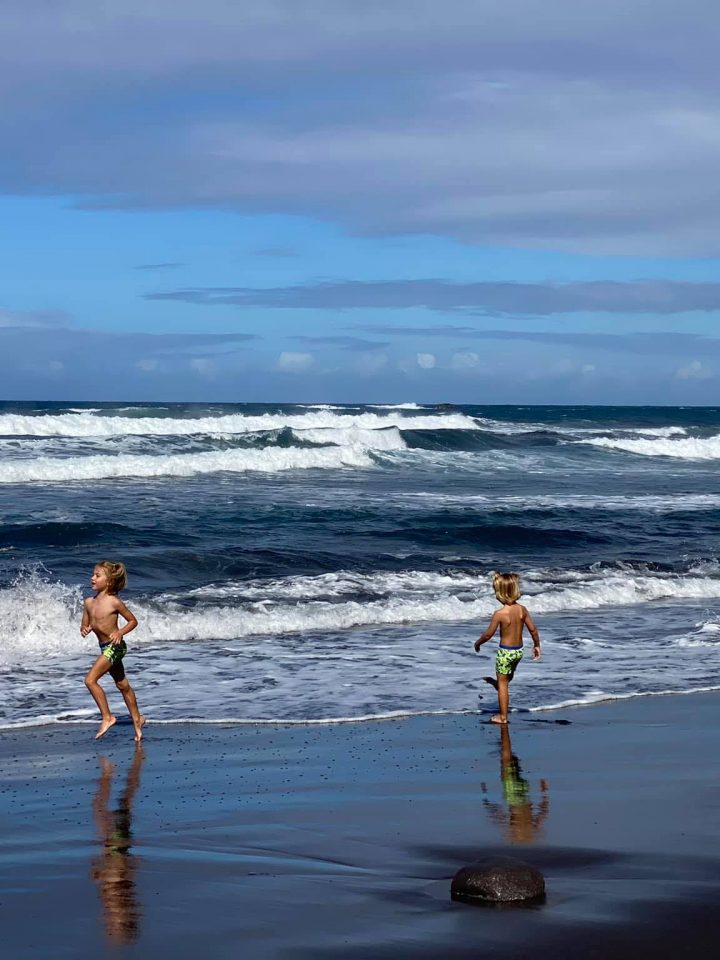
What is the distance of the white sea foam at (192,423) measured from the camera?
4769 centimetres

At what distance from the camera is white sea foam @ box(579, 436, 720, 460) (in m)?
50.0

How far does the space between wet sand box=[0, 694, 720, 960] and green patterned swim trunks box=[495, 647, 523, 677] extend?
0.42 m

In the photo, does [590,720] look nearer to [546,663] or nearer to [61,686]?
[546,663]

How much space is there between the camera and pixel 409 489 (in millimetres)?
30938

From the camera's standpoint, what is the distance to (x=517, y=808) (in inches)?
255

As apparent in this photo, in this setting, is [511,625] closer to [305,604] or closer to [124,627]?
[124,627]

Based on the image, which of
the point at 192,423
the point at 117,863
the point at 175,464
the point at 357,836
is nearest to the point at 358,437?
the point at 192,423

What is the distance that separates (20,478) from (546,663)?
866 inches

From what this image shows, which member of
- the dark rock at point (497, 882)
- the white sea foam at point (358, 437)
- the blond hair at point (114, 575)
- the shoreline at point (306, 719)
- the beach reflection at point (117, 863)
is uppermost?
the white sea foam at point (358, 437)

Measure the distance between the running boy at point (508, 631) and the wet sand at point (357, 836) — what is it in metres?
0.38

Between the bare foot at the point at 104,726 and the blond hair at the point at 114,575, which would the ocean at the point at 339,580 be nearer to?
the bare foot at the point at 104,726

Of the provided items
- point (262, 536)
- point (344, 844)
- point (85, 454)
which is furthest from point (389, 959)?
point (85, 454)

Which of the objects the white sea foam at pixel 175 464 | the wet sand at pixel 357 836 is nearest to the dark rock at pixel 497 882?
the wet sand at pixel 357 836

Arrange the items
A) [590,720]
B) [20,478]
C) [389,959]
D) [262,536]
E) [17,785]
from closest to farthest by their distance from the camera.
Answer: [389,959], [17,785], [590,720], [262,536], [20,478]
